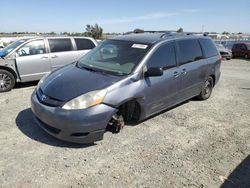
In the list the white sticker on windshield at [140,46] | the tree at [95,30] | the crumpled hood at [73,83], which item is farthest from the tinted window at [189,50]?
the tree at [95,30]

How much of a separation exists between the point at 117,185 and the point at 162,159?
0.93 m

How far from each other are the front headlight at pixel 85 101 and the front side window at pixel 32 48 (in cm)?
446

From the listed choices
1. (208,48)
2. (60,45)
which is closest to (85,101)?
(208,48)

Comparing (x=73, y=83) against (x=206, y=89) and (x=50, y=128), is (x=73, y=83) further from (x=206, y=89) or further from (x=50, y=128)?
(x=206, y=89)

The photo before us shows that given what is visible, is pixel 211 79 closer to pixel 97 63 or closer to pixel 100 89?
pixel 97 63

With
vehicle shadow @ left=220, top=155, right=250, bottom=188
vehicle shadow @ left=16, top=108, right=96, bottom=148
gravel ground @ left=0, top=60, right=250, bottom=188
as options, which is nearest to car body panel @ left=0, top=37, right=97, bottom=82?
gravel ground @ left=0, top=60, right=250, bottom=188

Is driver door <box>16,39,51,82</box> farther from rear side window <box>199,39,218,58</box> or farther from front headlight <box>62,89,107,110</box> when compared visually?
rear side window <box>199,39,218,58</box>

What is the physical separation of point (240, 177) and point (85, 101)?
7.85ft

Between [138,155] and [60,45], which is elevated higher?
[60,45]

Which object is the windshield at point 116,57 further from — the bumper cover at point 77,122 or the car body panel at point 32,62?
the car body panel at point 32,62

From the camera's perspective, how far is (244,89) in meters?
8.56

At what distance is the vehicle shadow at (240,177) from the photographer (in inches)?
130

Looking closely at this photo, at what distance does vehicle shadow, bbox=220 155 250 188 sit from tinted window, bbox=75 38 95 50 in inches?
252

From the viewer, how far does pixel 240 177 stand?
3.47m
